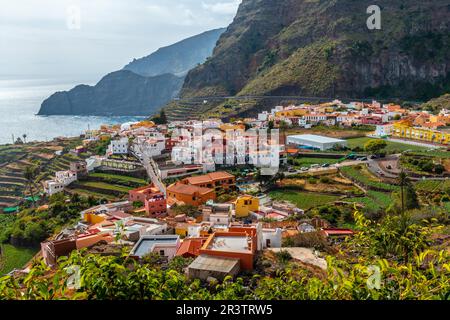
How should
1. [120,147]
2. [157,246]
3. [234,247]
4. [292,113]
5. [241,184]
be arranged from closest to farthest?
[234,247]
[157,246]
[241,184]
[120,147]
[292,113]

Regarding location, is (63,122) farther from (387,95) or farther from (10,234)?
(10,234)

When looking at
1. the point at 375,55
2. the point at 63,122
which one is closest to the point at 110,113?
the point at 63,122

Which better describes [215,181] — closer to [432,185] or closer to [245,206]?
[245,206]

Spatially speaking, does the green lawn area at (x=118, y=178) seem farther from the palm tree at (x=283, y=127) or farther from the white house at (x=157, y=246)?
the white house at (x=157, y=246)

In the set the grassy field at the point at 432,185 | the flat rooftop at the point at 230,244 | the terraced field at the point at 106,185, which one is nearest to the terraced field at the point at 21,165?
the terraced field at the point at 106,185

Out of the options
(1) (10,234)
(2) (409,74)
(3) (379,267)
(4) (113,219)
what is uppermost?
(2) (409,74)

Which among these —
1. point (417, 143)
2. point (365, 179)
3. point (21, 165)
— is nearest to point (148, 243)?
point (365, 179)
